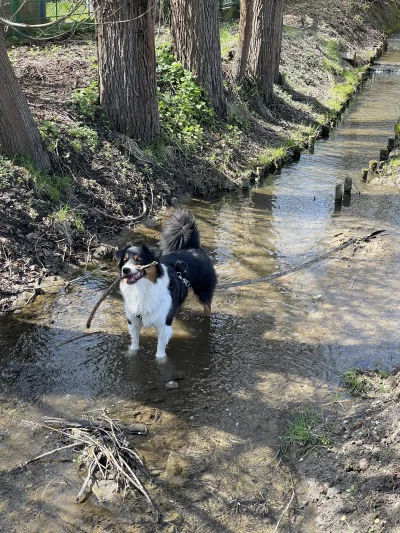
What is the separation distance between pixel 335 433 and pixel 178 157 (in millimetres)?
8221

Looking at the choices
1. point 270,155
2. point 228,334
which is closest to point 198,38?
point 270,155

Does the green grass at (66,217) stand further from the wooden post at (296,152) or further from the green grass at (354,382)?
the wooden post at (296,152)

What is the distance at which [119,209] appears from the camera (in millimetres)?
9844

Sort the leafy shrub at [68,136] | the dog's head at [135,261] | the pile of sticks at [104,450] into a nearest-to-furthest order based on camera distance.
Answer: the pile of sticks at [104,450] → the dog's head at [135,261] → the leafy shrub at [68,136]

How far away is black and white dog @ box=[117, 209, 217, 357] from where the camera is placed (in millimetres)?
5512

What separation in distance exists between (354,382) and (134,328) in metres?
2.37

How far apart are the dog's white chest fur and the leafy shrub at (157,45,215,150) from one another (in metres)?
7.01

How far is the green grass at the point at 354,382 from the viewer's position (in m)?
5.49

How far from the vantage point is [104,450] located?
4.60 metres

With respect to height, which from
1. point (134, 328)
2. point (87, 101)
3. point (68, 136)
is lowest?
point (134, 328)

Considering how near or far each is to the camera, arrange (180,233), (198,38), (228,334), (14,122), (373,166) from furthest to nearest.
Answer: (198,38) → (373,166) → (14,122) → (180,233) → (228,334)

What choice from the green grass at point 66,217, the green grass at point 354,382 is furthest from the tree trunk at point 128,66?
the green grass at point 354,382

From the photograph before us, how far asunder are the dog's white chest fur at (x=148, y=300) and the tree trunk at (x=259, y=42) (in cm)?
1156

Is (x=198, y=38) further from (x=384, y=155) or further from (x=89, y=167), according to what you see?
(x=384, y=155)
